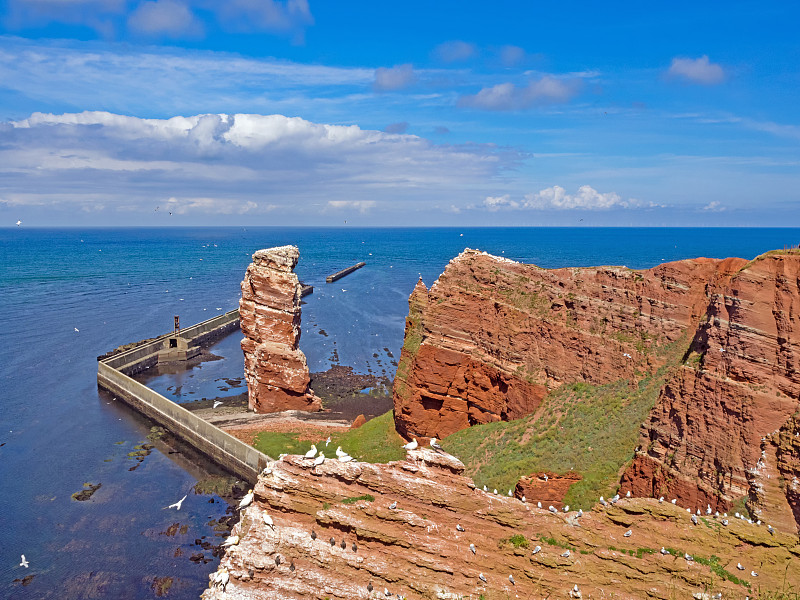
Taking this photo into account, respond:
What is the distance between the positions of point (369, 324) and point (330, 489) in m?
76.1

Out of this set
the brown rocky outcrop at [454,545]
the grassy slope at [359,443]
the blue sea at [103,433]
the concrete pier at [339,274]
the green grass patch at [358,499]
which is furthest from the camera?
the concrete pier at [339,274]

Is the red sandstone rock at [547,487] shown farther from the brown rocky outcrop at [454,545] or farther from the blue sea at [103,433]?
the blue sea at [103,433]

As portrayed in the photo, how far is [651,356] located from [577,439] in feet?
19.2

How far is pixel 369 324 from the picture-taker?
93.2 m

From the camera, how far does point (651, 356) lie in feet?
88.1

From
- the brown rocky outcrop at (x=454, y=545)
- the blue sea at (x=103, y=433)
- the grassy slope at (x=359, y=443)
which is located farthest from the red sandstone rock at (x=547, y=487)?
the blue sea at (x=103, y=433)

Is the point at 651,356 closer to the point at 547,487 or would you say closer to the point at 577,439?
the point at 577,439

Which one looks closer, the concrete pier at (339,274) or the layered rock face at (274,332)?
the layered rock face at (274,332)

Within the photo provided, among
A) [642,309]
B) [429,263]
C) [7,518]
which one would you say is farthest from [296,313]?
[429,263]

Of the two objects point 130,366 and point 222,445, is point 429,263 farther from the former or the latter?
point 222,445

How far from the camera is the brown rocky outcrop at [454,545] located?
1467cm

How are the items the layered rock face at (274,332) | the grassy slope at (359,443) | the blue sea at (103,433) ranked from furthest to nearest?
1. the layered rock face at (274,332)
2. the grassy slope at (359,443)
3. the blue sea at (103,433)

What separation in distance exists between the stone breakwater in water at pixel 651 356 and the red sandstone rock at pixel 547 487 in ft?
8.86

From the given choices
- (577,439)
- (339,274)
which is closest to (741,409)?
(577,439)
